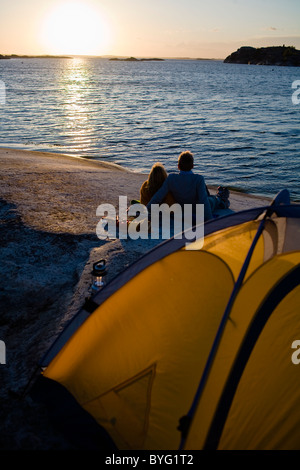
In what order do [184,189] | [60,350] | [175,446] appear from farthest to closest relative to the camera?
[184,189] → [60,350] → [175,446]

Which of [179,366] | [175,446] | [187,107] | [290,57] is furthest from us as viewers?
[290,57]

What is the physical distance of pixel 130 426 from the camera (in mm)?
3064

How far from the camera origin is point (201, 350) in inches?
117

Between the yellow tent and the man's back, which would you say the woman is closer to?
the man's back

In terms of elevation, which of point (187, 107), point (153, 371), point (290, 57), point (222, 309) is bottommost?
point (153, 371)

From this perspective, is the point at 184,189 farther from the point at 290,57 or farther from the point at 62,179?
the point at 290,57

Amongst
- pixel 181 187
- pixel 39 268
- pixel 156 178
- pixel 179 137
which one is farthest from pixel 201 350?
pixel 179 137

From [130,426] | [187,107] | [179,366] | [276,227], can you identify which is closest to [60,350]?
[130,426]

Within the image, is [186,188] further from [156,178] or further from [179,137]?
[179,137]

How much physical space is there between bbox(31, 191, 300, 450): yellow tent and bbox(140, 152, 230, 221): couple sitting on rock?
347cm

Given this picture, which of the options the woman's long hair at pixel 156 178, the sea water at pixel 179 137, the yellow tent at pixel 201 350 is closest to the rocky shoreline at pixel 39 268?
the yellow tent at pixel 201 350

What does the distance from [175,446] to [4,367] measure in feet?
7.55

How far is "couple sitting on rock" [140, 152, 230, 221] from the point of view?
7.02 meters

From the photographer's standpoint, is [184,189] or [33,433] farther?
[184,189]
